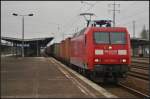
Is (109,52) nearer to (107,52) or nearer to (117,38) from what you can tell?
(107,52)

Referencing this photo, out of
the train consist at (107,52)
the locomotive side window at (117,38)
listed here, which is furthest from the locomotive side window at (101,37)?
the locomotive side window at (117,38)

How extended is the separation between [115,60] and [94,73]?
122 centimetres

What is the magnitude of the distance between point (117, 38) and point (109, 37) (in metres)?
0.41

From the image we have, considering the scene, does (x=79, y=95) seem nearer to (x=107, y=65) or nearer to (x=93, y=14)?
(x=107, y=65)

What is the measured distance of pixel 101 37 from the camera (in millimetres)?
19547

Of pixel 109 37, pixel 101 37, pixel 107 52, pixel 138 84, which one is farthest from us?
pixel 138 84

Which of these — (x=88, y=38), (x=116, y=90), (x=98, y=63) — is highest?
(x=88, y=38)

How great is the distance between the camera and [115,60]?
19047 mm

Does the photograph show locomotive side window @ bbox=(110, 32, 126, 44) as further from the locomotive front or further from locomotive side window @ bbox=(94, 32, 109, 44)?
locomotive side window @ bbox=(94, 32, 109, 44)

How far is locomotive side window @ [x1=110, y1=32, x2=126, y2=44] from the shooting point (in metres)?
19.5

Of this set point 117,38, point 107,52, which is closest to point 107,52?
point 107,52

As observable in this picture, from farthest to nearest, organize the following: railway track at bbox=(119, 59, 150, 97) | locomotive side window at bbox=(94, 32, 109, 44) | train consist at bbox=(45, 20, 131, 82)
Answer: locomotive side window at bbox=(94, 32, 109, 44)
train consist at bbox=(45, 20, 131, 82)
railway track at bbox=(119, 59, 150, 97)

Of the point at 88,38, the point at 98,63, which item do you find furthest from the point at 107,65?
the point at 88,38

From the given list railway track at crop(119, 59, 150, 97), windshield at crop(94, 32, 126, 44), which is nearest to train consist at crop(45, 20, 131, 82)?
windshield at crop(94, 32, 126, 44)
